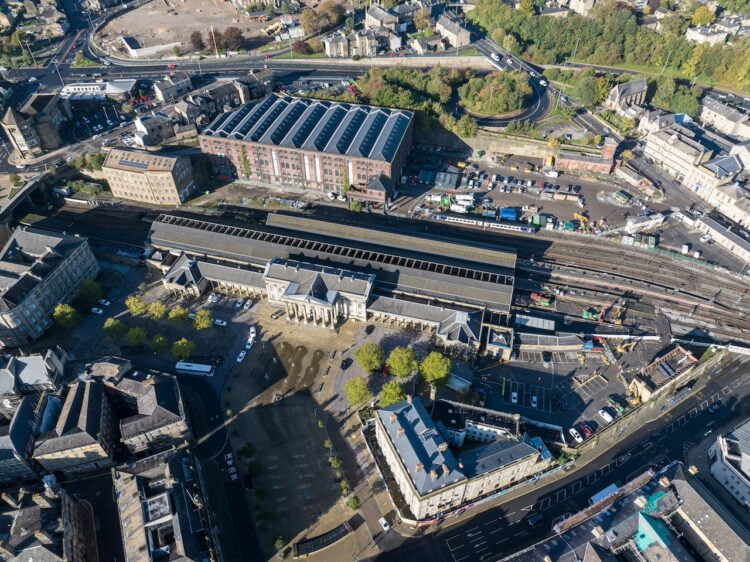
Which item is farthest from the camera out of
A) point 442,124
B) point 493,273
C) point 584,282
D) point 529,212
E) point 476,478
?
point 442,124

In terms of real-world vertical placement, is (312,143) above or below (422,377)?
above

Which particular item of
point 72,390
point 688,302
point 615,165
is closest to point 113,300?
point 72,390

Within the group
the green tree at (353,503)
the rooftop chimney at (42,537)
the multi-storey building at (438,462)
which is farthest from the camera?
the green tree at (353,503)

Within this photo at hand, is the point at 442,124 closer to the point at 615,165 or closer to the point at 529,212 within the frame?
the point at 529,212

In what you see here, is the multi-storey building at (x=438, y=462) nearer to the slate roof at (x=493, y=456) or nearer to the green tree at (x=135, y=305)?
the slate roof at (x=493, y=456)

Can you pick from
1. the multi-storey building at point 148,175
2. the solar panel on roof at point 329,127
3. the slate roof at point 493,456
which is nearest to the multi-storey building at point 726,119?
the solar panel on roof at point 329,127

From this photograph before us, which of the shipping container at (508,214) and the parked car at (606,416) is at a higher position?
the shipping container at (508,214)
